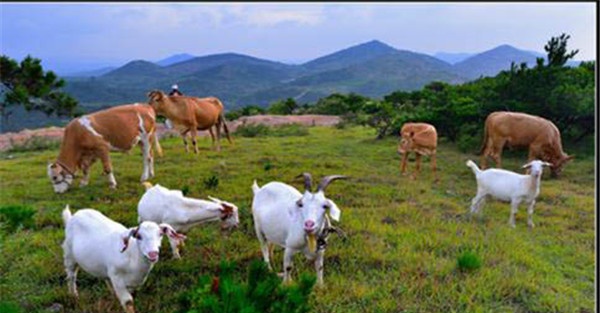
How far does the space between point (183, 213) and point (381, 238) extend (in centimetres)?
284

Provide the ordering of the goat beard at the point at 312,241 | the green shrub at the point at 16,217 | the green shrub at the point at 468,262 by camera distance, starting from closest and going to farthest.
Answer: the goat beard at the point at 312,241 → the green shrub at the point at 468,262 → the green shrub at the point at 16,217

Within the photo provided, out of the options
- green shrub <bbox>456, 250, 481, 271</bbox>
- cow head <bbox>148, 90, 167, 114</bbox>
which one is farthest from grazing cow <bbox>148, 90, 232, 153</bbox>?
green shrub <bbox>456, 250, 481, 271</bbox>

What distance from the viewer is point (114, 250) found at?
17.2ft

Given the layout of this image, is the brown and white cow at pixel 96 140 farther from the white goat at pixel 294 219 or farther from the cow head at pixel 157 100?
the white goat at pixel 294 219

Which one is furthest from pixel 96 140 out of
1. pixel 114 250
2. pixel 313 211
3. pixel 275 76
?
pixel 275 76

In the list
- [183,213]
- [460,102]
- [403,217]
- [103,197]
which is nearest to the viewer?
[183,213]

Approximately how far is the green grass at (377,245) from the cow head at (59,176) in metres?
0.18

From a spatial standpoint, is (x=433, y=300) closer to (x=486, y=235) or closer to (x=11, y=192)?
(x=486, y=235)

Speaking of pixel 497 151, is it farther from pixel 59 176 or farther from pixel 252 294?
pixel 252 294

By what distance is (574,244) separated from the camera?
7.84 m

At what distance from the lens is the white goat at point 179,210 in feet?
22.5

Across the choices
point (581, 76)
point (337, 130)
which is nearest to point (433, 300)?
point (581, 76)

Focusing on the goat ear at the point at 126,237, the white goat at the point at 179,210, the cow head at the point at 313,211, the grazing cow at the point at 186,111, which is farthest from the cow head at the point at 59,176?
the cow head at the point at 313,211

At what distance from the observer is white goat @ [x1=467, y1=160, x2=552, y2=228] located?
347 inches
